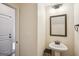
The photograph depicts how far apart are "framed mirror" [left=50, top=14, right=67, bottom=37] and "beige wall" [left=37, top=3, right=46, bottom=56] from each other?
0.12 m

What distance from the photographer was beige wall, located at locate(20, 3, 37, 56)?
1473 mm

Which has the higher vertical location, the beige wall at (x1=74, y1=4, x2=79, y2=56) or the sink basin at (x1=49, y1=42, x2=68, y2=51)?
the beige wall at (x1=74, y1=4, x2=79, y2=56)

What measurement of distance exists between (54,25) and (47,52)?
41cm

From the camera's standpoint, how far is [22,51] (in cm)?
149

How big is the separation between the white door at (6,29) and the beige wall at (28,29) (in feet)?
0.48

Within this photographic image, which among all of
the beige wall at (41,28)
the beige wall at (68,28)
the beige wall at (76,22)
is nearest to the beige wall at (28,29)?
the beige wall at (41,28)

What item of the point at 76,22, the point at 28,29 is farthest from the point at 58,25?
the point at 28,29

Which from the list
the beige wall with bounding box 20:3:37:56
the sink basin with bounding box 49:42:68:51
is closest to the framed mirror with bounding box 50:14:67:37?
the sink basin with bounding box 49:42:68:51

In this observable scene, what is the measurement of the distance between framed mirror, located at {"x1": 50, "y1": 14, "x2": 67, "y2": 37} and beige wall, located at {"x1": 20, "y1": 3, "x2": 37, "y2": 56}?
0.84 feet

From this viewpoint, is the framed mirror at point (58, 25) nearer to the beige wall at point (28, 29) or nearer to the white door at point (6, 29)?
the beige wall at point (28, 29)

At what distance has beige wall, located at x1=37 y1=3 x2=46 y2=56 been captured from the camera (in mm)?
1471

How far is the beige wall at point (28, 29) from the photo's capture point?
1473 mm

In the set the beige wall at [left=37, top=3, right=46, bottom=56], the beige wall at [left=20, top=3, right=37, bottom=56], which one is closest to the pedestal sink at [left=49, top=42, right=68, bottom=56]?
the beige wall at [left=37, top=3, right=46, bottom=56]

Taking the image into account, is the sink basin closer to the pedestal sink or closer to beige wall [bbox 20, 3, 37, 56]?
the pedestal sink
